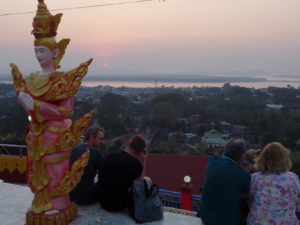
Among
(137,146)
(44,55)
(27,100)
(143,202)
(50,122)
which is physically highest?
(44,55)

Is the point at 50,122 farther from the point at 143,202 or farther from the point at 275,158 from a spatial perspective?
the point at 275,158

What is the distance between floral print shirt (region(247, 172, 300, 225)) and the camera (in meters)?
3.88

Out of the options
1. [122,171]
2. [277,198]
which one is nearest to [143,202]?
[122,171]

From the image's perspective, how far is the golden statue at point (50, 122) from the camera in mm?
4320

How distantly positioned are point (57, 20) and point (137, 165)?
183 cm

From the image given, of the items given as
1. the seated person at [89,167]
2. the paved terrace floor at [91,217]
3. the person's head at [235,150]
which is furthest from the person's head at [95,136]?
the person's head at [235,150]

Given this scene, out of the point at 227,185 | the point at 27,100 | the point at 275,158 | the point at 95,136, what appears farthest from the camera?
the point at 95,136

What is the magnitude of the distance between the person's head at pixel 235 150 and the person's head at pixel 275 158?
0.82 feet

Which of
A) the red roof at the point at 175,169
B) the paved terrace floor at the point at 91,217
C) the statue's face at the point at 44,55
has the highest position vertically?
the statue's face at the point at 44,55

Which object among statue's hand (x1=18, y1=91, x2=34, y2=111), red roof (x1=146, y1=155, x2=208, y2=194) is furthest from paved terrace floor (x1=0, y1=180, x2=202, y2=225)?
red roof (x1=146, y1=155, x2=208, y2=194)

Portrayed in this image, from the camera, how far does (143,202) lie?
459 centimetres

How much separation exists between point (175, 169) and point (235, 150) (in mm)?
6124

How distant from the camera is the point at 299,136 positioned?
75.5ft

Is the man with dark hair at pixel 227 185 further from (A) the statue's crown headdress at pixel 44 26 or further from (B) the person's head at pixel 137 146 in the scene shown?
(A) the statue's crown headdress at pixel 44 26
